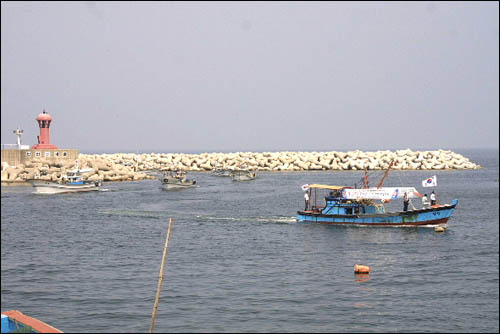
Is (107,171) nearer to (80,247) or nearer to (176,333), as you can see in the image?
(80,247)

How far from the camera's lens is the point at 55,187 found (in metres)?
68.9

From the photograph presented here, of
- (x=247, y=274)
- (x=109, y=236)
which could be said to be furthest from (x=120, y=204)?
(x=247, y=274)

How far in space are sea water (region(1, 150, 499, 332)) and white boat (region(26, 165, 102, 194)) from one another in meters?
15.5

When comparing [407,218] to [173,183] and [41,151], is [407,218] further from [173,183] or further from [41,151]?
[41,151]

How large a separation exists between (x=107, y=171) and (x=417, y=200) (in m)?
48.0

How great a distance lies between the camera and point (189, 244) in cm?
3662

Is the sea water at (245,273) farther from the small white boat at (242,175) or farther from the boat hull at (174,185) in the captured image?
the small white boat at (242,175)

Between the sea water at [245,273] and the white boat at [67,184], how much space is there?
611 inches

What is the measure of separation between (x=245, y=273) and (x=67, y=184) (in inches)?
1891

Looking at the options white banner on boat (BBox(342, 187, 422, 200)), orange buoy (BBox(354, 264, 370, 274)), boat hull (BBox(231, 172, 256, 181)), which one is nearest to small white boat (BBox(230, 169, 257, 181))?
boat hull (BBox(231, 172, 256, 181))

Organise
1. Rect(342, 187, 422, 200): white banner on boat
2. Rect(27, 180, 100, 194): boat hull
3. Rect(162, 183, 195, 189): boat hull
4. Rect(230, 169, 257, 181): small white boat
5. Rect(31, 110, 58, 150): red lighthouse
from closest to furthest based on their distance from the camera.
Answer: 1. Rect(342, 187, 422, 200): white banner on boat
2. Rect(27, 180, 100, 194): boat hull
3. Rect(162, 183, 195, 189): boat hull
4. Rect(31, 110, 58, 150): red lighthouse
5. Rect(230, 169, 257, 181): small white boat

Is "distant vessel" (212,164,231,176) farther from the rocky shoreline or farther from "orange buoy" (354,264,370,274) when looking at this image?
"orange buoy" (354,264,370,274)

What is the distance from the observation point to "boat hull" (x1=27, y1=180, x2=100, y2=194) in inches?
2672

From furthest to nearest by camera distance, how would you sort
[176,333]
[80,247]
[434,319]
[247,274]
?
[80,247], [247,274], [434,319], [176,333]
